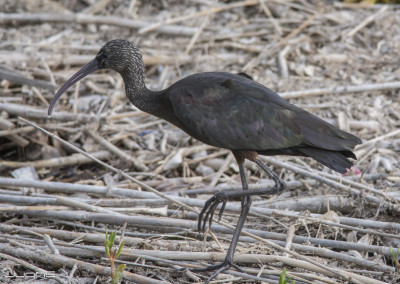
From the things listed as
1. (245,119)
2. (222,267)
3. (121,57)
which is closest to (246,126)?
(245,119)

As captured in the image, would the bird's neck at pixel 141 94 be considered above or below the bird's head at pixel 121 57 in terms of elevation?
below

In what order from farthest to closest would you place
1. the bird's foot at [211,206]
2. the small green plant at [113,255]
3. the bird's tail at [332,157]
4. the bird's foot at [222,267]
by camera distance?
the bird's foot at [211,206]
the bird's foot at [222,267]
the bird's tail at [332,157]
the small green plant at [113,255]

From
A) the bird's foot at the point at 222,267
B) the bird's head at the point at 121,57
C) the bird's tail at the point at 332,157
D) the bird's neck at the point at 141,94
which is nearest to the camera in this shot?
the bird's tail at the point at 332,157

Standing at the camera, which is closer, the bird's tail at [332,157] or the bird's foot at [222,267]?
the bird's tail at [332,157]

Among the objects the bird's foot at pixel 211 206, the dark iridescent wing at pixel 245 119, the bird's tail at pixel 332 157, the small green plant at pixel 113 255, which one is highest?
the dark iridescent wing at pixel 245 119

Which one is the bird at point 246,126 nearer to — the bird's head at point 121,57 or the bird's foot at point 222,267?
the bird's foot at point 222,267

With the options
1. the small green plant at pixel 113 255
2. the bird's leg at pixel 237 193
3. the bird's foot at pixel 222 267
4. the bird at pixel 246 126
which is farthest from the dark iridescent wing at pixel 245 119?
the small green plant at pixel 113 255

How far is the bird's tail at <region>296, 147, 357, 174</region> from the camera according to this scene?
4570 mm

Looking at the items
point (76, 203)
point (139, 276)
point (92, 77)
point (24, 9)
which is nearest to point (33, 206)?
point (76, 203)

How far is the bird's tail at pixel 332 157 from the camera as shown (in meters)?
4.57

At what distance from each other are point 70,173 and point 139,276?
2.43 meters

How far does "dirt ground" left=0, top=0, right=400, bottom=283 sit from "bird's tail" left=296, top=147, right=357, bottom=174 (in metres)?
0.61

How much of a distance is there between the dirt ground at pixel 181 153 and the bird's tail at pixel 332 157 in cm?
61

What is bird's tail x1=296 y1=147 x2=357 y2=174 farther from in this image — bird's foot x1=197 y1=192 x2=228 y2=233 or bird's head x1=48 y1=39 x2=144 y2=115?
bird's head x1=48 y1=39 x2=144 y2=115
